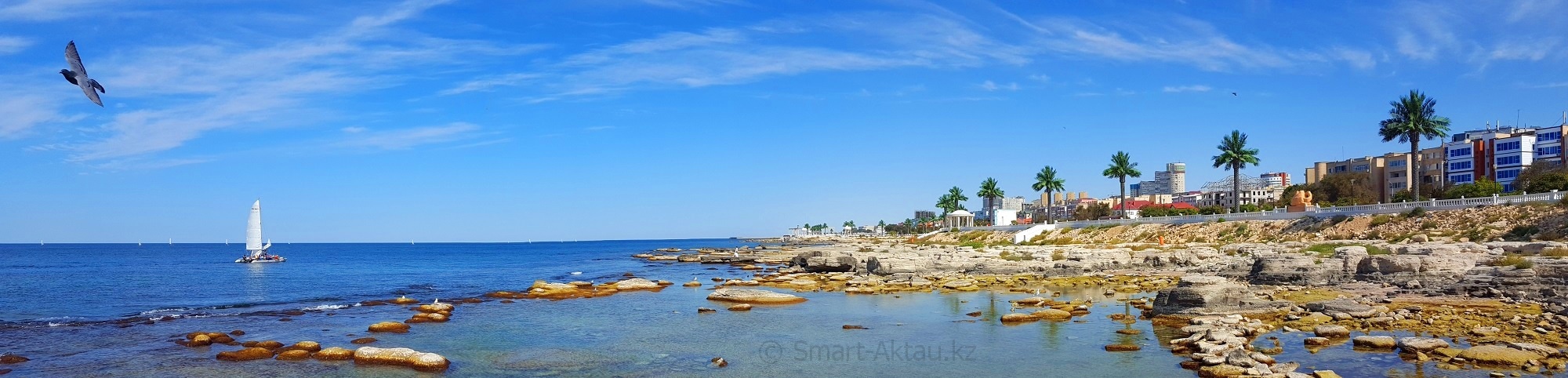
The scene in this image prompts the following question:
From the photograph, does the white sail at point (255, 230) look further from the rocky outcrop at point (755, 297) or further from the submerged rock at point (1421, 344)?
the submerged rock at point (1421, 344)

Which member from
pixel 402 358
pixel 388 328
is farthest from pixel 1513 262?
pixel 388 328

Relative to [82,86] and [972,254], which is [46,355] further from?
[972,254]

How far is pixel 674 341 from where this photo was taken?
25.0 meters

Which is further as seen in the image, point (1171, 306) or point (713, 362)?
point (1171, 306)

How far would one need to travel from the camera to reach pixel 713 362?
21.0 metres

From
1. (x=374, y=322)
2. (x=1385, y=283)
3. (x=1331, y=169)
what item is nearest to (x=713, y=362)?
(x=374, y=322)

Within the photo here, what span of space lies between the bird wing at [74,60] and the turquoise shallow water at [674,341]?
7.96m

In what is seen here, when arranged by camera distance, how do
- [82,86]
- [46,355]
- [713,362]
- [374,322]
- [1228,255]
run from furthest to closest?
[1228,255] < [374,322] < [46,355] < [713,362] < [82,86]

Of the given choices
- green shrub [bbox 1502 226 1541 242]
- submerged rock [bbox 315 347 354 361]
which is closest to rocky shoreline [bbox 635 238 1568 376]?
green shrub [bbox 1502 226 1541 242]

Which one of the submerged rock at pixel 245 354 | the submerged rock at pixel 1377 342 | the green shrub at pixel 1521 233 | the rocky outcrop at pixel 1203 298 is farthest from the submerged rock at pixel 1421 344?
the green shrub at pixel 1521 233

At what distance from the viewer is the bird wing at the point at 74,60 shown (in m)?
14.9

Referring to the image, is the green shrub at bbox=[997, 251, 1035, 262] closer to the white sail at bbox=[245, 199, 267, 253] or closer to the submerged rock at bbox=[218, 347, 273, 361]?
the submerged rock at bbox=[218, 347, 273, 361]

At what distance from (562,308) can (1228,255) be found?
111ft

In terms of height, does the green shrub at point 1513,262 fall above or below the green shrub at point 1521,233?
below
